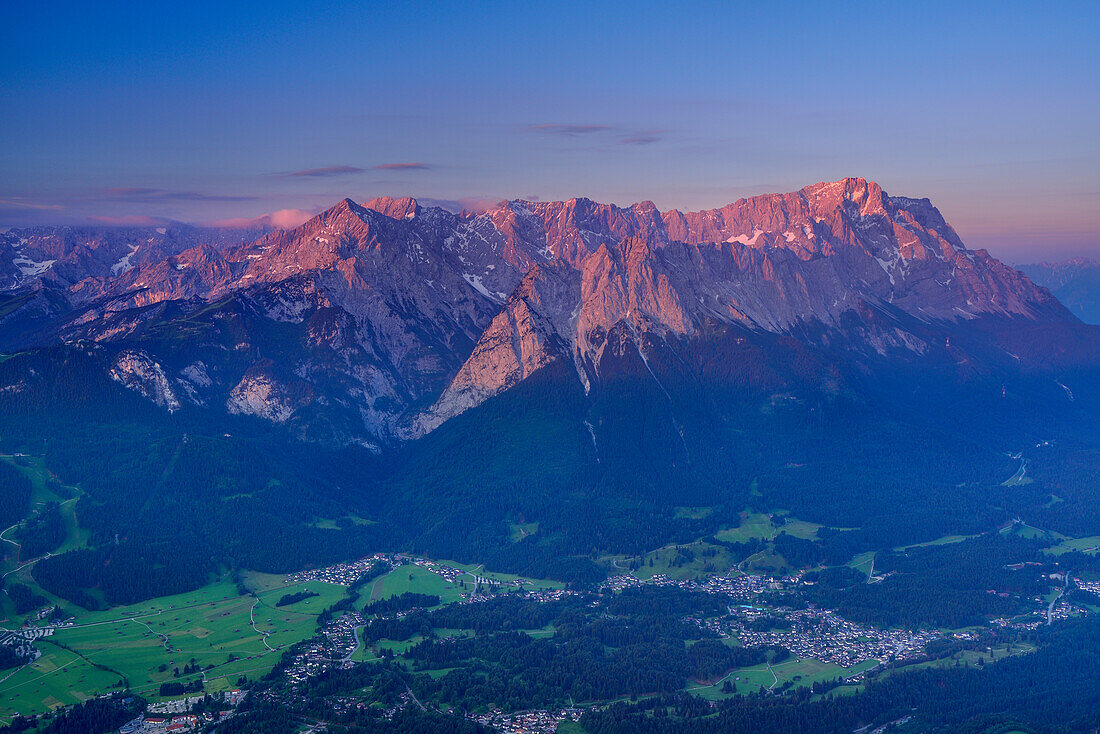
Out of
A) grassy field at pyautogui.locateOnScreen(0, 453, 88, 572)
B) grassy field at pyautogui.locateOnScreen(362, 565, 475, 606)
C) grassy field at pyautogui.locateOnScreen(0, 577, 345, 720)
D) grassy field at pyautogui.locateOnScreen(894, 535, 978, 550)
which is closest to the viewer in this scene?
grassy field at pyautogui.locateOnScreen(0, 577, 345, 720)

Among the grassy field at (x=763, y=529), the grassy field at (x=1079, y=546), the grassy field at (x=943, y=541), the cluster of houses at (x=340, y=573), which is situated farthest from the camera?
the grassy field at (x=763, y=529)

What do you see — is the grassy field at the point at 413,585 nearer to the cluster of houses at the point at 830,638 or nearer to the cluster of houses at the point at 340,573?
the cluster of houses at the point at 340,573

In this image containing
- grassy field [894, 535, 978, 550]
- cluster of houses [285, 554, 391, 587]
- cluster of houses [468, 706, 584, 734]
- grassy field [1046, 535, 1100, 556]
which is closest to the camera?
cluster of houses [468, 706, 584, 734]

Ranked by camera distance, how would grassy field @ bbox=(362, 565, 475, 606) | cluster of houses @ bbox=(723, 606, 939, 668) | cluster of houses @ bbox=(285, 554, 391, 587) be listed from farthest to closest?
cluster of houses @ bbox=(285, 554, 391, 587) → grassy field @ bbox=(362, 565, 475, 606) → cluster of houses @ bbox=(723, 606, 939, 668)

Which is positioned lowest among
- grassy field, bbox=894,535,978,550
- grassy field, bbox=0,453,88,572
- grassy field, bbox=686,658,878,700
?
grassy field, bbox=686,658,878,700

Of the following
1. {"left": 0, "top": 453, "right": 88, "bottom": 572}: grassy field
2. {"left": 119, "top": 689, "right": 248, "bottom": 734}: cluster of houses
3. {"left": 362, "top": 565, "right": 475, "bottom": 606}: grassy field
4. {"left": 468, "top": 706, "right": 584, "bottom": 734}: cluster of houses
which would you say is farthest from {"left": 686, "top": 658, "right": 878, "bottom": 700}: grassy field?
{"left": 0, "top": 453, "right": 88, "bottom": 572}: grassy field

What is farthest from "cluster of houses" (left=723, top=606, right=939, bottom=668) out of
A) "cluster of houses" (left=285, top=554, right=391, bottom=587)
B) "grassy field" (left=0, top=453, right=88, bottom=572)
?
"grassy field" (left=0, top=453, right=88, bottom=572)

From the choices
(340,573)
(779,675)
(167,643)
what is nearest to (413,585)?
(340,573)

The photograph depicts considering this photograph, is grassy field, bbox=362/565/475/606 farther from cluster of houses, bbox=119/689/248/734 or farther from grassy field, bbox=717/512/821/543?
grassy field, bbox=717/512/821/543

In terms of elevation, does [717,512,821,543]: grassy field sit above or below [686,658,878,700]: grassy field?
above

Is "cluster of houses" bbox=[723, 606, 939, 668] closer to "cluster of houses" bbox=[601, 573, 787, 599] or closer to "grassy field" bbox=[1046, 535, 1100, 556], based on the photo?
"cluster of houses" bbox=[601, 573, 787, 599]

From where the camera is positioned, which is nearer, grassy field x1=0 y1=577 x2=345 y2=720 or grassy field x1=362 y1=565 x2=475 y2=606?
grassy field x1=0 y1=577 x2=345 y2=720

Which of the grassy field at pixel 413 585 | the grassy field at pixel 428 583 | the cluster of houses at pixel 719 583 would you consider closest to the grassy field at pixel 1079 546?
the cluster of houses at pixel 719 583
